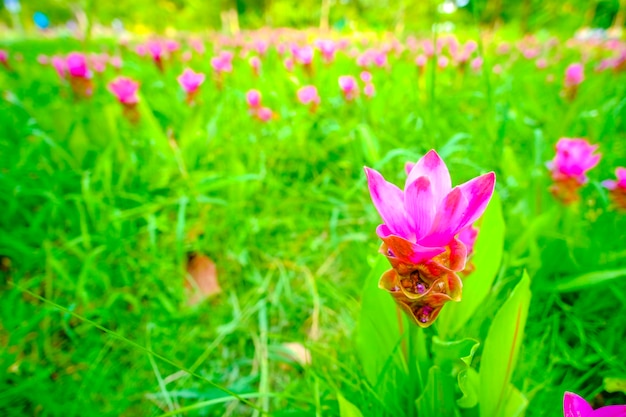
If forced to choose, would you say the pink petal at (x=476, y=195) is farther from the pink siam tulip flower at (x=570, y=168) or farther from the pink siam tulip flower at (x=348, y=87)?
the pink siam tulip flower at (x=348, y=87)

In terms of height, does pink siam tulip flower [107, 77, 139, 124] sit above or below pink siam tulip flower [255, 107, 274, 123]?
above

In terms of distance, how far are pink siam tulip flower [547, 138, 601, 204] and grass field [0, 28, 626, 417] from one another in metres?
0.05

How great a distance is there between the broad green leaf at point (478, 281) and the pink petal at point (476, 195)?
0.28 m

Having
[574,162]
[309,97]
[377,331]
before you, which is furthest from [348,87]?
[377,331]

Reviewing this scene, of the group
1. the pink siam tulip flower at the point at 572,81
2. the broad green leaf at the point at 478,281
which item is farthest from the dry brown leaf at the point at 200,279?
the pink siam tulip flower at the point at 572,81

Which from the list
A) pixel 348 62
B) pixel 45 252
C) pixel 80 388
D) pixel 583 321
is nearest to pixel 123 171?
pixel 45 252

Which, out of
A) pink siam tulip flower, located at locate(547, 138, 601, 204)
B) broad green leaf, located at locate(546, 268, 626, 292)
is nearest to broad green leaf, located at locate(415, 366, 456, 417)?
broad green leaf, located at locate(546, 268, 626, 292)

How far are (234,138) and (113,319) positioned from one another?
931 mm

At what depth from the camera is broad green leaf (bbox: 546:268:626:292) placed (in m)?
0.78

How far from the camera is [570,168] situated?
94cm

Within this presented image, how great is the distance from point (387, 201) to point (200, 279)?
2.80ft

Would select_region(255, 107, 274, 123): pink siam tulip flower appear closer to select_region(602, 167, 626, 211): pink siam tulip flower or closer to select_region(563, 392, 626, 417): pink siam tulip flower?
select_region(602, 167, 626, 211): pink siam tulip flower

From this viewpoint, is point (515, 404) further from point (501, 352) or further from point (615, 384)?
point (615, 384)

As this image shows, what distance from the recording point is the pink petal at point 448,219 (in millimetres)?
421
